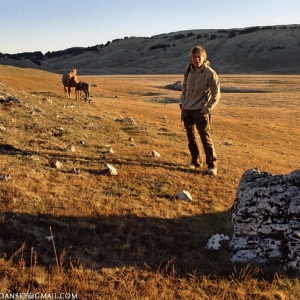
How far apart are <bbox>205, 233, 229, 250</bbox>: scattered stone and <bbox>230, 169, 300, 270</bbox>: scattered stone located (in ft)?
0.56

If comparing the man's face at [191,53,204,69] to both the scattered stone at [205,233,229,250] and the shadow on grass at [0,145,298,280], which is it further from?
the scattered stone at [205,233,229,250]

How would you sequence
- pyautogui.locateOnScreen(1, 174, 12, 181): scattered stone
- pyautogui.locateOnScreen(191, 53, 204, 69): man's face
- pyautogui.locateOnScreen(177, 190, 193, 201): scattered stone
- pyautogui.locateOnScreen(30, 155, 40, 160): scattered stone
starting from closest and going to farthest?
pyautogui.locateOnScreen(1, 174, 12, 181): scattered stone → pyautogui.locateOnScreen(177, 190, 193, 201): scattered stone → pyautogui.locateOnScreen(191, 53, 204, 69): man's face → pyautogui.locateOnScreen(30, 155, 40, 160): scattered stone

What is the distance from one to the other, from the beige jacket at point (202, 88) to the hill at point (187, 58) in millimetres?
99897

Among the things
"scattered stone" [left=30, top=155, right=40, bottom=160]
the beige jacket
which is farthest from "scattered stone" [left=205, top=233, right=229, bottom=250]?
"scattered stone" [left=30, top=155, right=40, bottom=160]

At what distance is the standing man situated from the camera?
28.2 ft

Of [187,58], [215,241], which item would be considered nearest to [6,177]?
[215,241]

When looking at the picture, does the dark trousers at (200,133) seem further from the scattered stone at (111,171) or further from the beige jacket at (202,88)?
the scattered stone at (111,171)

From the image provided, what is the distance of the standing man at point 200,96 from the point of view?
8.60m

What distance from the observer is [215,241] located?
19.0ft

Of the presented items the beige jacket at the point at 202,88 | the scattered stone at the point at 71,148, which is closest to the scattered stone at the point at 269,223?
the beige jacket at the point at 202,88

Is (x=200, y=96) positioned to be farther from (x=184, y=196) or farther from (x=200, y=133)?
(x=184, y=196)

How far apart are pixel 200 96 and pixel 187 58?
128 meters

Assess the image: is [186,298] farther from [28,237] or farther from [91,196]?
[91,196]

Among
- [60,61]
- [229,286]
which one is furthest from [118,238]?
[60,61]
